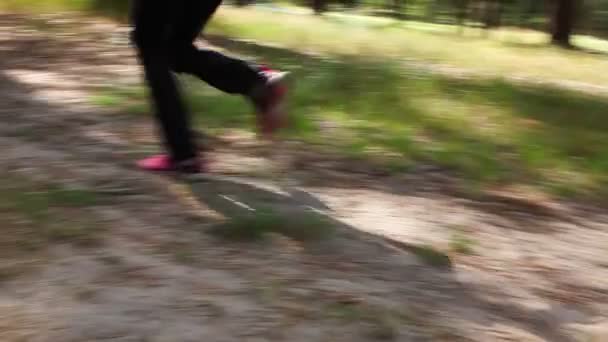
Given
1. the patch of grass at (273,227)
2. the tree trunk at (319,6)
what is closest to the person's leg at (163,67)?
the patch of grass at (273,227)

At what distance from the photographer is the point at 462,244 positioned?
329 cm


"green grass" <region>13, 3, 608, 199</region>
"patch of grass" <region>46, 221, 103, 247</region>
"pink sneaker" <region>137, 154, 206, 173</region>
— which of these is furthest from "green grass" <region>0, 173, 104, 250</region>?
"green grass" <region>13, 3, 608, 199</region>

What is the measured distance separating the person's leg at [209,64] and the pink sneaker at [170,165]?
0.37 meters

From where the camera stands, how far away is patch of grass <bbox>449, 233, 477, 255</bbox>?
3236 millimetres

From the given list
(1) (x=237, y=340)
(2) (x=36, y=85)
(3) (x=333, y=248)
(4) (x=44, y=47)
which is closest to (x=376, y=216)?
(3) (x=333, y=248)

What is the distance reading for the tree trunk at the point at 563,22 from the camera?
14.5 metres

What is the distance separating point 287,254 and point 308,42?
19.6ft

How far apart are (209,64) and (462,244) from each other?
54.4 inches

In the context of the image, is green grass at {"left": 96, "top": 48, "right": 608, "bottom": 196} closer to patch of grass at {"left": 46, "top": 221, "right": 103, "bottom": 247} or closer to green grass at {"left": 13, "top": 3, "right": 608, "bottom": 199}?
green grass at {"left": 13, "top": 3, "right": 608, "bottom": 199}

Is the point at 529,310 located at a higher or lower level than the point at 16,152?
lower

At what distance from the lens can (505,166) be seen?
171 inches

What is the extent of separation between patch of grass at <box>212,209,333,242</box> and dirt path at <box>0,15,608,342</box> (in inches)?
2.3

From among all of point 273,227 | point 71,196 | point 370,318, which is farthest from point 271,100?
point 370,318

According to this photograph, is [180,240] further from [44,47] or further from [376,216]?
[44,47]
